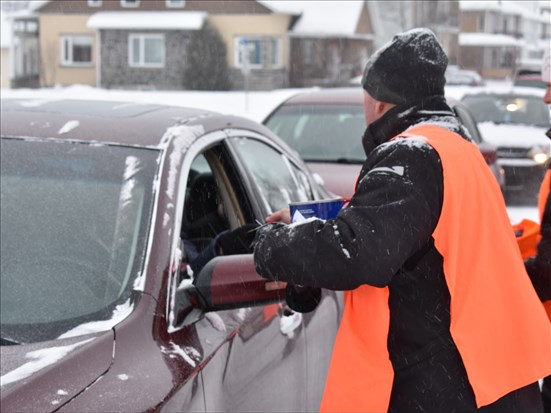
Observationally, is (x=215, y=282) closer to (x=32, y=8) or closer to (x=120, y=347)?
(x=120, y=347)

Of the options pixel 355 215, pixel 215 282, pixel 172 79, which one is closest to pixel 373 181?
pixel 355 215

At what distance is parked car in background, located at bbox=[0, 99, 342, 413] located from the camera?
234cm

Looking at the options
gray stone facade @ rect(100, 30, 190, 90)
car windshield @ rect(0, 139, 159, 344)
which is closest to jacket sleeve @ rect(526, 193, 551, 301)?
car windshield @ rect(0, 139, 159, 344)

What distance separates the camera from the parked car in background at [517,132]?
477 inches

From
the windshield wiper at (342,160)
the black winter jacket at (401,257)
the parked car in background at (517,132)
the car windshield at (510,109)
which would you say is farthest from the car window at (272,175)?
the car windshield at (510,109)

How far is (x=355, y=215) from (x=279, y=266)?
238 mm

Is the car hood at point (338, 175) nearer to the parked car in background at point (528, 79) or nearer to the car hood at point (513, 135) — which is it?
the car hood at point (513, 135)

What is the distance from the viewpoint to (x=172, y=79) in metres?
41.8

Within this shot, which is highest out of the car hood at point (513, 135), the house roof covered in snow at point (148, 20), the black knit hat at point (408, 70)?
the house roof covered in snow at point (148, 20)

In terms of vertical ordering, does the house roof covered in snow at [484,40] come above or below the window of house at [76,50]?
above

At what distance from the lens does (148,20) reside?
1654 inches

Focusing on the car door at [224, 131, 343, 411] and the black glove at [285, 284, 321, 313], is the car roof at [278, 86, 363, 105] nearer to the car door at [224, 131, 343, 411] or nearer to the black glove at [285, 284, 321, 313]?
the car door at [224, 131, 343, 411]

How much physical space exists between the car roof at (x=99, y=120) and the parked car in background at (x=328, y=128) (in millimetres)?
3665

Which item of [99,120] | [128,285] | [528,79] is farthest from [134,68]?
[128,285]
